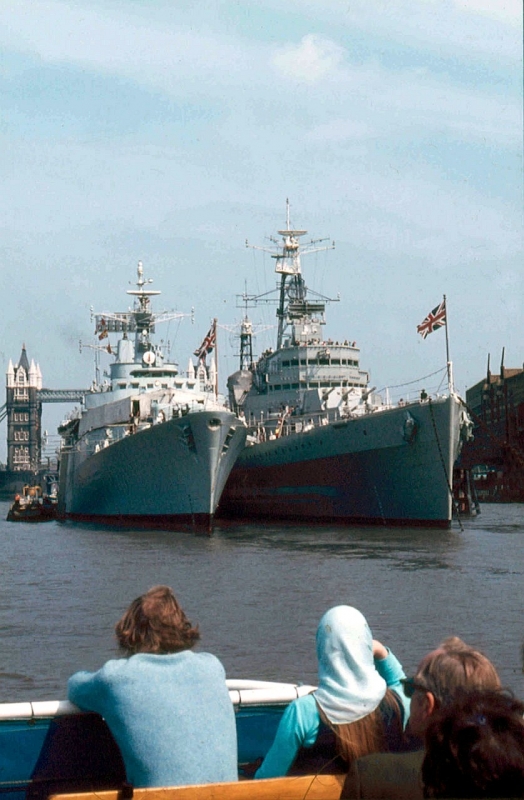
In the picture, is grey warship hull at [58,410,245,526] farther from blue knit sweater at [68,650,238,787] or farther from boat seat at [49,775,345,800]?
boat seat at [49,775,345,800]

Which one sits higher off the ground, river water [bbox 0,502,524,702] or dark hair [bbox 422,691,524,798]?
dark hair [bbox 422,691,524,798]

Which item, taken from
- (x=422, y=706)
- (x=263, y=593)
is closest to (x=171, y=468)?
(x=263, y=593)

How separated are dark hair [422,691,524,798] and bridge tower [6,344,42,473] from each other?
498 feet

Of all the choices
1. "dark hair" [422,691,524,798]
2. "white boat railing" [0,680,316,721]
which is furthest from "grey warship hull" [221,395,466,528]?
"dark hair" [422,691,524,798]

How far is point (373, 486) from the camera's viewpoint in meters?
38.5

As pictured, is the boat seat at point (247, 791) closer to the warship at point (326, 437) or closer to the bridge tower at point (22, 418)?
the warship at point (326, 437)

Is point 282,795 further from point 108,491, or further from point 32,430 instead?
point 32,430

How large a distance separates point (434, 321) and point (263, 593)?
1658 cm

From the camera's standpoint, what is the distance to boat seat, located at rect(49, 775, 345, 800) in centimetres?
349

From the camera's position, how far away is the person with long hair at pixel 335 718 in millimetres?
4160

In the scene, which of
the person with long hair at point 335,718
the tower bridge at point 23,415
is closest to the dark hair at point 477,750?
the person with long hair at point 335,718

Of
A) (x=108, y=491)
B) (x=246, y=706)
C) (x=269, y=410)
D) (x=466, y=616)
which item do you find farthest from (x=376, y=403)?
(x=246, y=706)

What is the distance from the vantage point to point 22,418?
152625 mm

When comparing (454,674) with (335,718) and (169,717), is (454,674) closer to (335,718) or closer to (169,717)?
(335,718)
